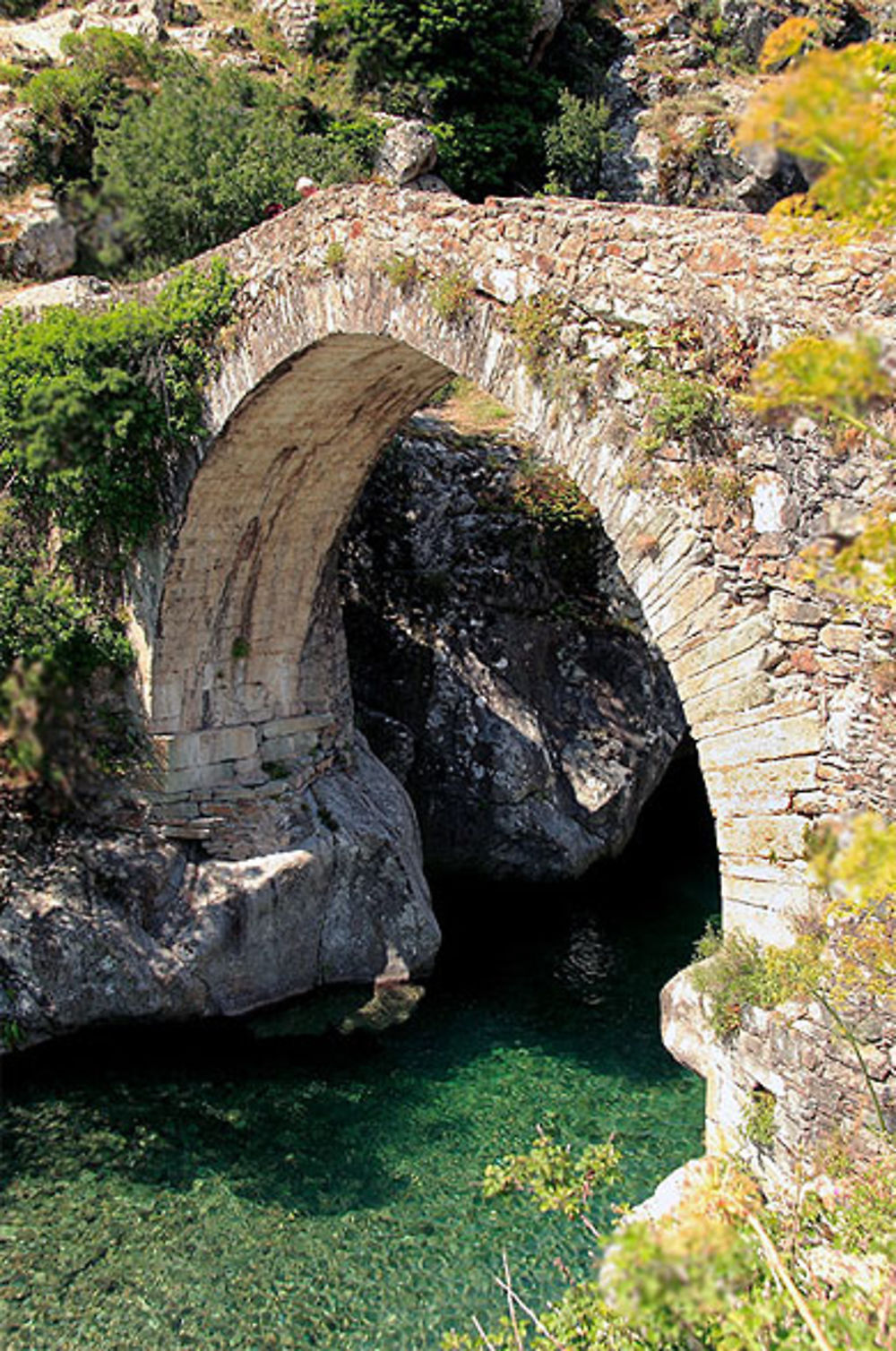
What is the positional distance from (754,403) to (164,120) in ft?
39.7

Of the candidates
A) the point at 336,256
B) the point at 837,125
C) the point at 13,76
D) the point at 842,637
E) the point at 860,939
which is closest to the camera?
the point at 837,125

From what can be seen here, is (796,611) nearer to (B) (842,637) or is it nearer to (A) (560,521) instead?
(B) (842,637)

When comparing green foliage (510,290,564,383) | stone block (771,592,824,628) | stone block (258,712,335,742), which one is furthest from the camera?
stone block (258,712,335,742)

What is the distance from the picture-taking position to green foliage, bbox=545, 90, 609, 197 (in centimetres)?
1828

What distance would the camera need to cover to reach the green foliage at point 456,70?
1792cm

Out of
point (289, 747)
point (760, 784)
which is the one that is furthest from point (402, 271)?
point (289, 747)

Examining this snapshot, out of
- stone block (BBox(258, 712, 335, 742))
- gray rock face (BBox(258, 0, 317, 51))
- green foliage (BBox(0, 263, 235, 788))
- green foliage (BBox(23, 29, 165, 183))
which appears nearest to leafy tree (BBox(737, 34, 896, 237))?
green foliage (BBox(0, 263, 235, 788))

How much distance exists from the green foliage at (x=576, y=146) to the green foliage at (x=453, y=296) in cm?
1347

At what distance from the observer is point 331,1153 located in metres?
7.40

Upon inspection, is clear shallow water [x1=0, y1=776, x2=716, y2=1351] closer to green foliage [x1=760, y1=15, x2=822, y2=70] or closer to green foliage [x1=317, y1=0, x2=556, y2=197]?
green foliage [x1=760, y1=15, x2=822, y2=70]

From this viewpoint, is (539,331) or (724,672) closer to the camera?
(724,672)

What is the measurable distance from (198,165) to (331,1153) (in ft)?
33.8

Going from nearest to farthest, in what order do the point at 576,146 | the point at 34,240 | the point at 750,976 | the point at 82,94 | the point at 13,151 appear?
the point at 750,976 → the point at 34,240 → the point at 13,151 → the point at 82,94 → the point at 576,146

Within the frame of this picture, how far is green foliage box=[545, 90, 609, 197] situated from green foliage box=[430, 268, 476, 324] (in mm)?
13468
